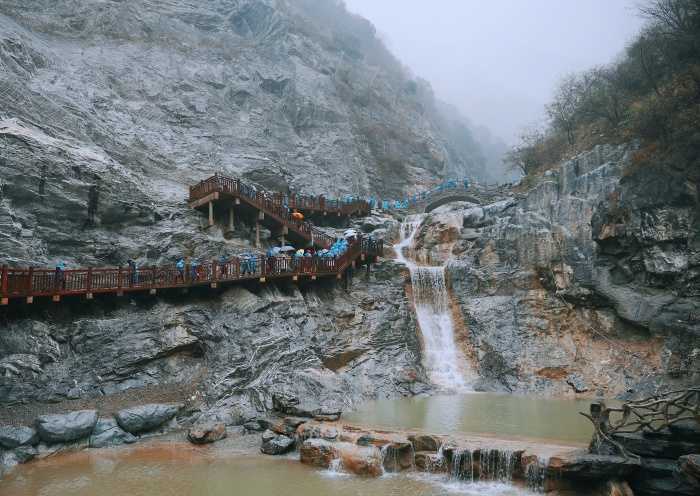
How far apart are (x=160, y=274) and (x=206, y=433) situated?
290 inches

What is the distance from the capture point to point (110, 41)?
40.0 m

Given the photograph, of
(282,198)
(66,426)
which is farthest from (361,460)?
(282,198)

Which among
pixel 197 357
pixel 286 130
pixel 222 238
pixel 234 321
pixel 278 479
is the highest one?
pixel 286 130

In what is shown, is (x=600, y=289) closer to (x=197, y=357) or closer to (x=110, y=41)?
(x=197, y=357)

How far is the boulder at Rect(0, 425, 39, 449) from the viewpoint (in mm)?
13742

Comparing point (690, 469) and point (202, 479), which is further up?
point (690, 469)

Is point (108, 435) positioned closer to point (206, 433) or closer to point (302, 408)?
point (206, 433)

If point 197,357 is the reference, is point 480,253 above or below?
above

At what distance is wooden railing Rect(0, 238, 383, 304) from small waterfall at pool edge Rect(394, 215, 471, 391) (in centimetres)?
342

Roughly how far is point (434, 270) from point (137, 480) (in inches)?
749

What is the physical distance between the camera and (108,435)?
595 inches

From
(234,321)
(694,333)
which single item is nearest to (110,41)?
(234,321)

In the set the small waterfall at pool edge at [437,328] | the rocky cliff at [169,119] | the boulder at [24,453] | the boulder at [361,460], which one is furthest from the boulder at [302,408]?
the rocky cliff at [169,119]

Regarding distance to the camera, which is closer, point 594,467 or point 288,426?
point 594,467
